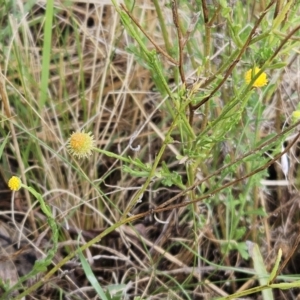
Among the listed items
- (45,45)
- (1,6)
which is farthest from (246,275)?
(1,6)

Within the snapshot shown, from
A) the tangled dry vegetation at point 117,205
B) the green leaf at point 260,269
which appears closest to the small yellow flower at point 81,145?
the tangled dry vegetation at point 117,205

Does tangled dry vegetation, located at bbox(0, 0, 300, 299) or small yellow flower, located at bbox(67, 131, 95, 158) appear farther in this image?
tangled dry vegetation, located at bbox(0, 0, 300, 299)

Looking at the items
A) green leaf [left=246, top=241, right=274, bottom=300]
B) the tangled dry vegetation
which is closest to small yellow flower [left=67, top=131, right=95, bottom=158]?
the tangled dry vegetation

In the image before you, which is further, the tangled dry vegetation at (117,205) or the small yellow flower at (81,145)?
the tangled dry vegetation at (117,205)

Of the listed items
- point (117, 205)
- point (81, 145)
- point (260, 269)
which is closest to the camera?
point (81, 145)

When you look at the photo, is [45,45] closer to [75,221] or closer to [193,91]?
[75,221]

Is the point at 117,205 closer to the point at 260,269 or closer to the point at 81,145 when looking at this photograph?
the point at 260,269

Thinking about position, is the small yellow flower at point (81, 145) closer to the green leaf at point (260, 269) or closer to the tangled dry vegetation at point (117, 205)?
the tangled dry vegetation at point (117, 205)

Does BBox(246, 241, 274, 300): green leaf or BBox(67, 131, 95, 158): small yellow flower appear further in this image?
BBox(246, 241, 274, 300): green leaf

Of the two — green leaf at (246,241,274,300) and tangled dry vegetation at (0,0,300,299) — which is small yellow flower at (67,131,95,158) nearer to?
tangled dry vegetation at (0,0,300,299)

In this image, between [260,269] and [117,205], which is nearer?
[260,269]

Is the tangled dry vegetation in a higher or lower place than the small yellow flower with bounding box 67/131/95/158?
lower

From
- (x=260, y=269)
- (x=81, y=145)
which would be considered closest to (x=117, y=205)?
(x=260, y=269)
